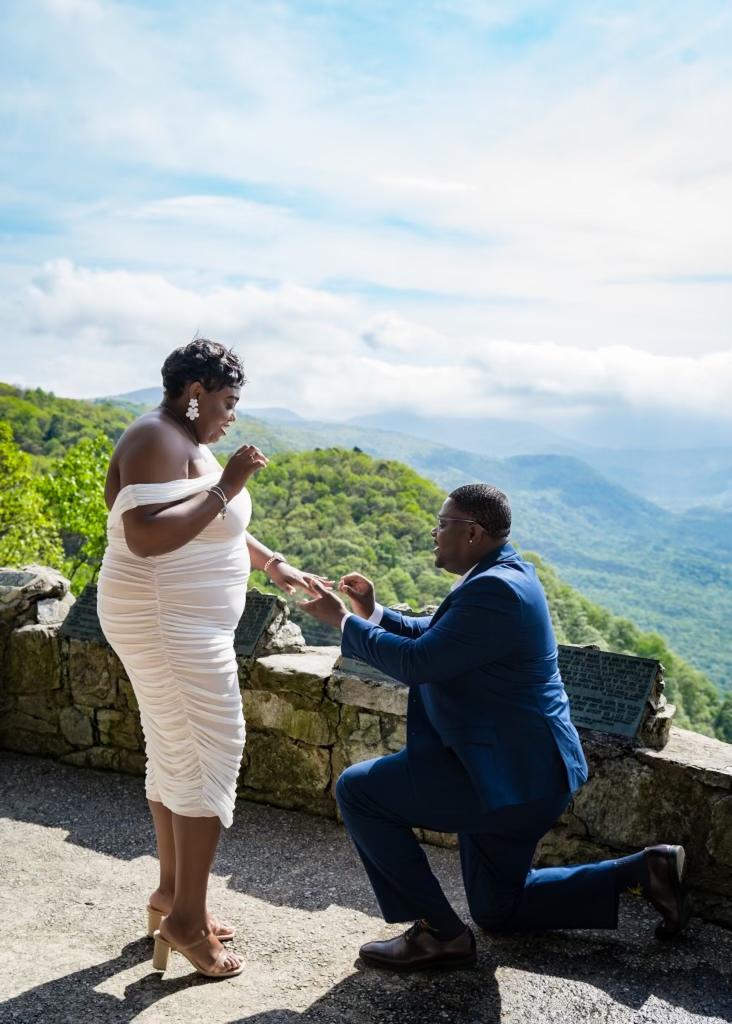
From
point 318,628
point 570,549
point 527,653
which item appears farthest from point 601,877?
point 570,549

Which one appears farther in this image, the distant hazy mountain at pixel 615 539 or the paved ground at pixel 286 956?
the distant hazy mountain at pixel 615 539

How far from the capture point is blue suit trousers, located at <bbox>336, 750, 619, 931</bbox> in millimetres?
3002

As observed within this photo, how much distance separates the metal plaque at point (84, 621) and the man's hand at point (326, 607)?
240 centimetres

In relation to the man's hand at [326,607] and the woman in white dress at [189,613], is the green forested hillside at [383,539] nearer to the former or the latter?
the man's hand at [326,607]

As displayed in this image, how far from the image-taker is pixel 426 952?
3053 mm

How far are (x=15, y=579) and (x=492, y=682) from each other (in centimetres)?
374

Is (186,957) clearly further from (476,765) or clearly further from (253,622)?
(253,622)

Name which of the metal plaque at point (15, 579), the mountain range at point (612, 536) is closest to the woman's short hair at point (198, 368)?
the metal plaque at point (15, 579)

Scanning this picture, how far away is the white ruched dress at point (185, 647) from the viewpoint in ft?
9.71

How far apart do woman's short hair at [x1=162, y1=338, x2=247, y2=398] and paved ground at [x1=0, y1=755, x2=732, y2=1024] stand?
6.30ft

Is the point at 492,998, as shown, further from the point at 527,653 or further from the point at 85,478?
the point at 85,478

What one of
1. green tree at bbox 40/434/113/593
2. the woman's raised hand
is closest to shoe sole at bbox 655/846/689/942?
the woman's raised hand

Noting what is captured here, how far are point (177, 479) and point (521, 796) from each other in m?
1.48

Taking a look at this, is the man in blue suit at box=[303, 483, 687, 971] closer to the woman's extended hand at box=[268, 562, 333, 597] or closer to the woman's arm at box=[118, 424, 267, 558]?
the woman's extended hand at box=[268, 562, 333, 597]
